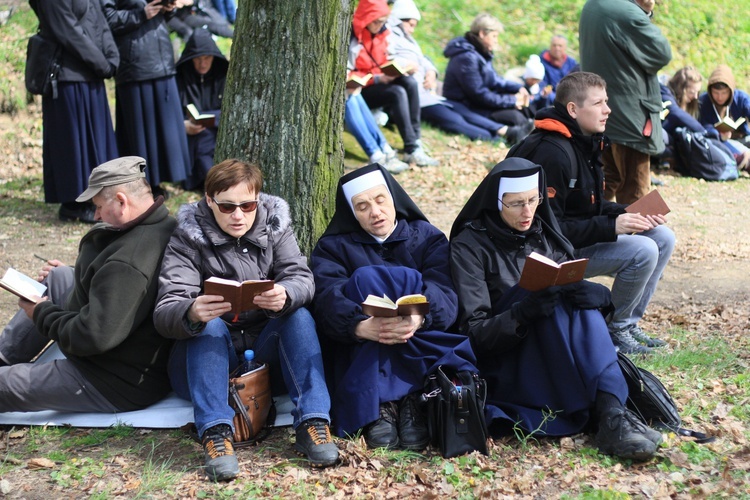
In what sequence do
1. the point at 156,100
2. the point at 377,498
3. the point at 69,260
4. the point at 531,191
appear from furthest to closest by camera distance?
the point at 156,100, the point at 69,260, the point at 531,191, the point at 377,498

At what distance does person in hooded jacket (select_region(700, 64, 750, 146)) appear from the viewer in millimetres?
12695

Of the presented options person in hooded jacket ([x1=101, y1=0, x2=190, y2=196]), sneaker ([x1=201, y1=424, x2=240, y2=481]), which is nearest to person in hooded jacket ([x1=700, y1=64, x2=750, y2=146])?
person in hooded jacket ([x1=101, y1=0, x2=190, y2=196])

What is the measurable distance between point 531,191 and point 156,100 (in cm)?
533

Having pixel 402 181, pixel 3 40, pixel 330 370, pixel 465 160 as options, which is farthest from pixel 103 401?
pixel 3 40

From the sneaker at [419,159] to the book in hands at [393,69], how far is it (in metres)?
0.98

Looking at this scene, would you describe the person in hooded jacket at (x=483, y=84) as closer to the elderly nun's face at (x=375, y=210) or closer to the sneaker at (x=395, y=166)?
the sneaker at (x=395, y=166)

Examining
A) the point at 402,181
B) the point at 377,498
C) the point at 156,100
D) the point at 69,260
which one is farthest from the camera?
the point at 402,181

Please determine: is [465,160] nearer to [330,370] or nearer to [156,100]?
[156,100]

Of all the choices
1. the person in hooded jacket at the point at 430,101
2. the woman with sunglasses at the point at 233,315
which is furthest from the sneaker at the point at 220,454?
the person in hooded jacket at the point at 430,101

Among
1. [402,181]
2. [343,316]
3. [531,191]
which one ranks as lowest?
[402,181]

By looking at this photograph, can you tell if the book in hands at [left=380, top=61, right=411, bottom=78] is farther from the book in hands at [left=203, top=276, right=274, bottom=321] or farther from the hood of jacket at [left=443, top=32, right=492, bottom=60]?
the book in hands at [left=203, top=276, right=274, bottom=321]

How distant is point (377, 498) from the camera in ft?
13.3

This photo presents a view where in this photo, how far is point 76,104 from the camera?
8.34 meters

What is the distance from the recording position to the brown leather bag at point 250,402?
14.7 feet
